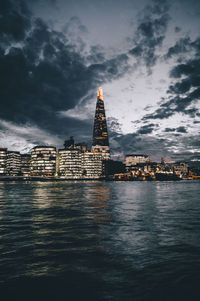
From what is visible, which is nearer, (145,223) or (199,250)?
(199,250)

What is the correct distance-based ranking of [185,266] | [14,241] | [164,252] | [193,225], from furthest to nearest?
[193,225], [14,241], [164,252], [185,266]

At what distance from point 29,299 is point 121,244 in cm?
701

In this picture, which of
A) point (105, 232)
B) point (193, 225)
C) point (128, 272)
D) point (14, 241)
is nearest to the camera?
point (128, 272)

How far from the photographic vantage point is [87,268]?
911 centimetres

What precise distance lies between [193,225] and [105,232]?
7962 millimetres

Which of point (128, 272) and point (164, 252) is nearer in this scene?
point (128, 272)

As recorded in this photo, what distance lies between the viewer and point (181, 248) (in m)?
12.1

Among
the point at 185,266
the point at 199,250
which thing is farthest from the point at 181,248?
the point at 185,266

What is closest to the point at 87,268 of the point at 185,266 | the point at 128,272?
the point at 128,272

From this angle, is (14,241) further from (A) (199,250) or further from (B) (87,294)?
(A) (199,250)

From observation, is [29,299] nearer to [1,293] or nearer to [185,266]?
[1,293]

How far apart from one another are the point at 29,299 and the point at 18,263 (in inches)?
132

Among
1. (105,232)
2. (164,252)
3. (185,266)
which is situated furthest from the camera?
(105,232)

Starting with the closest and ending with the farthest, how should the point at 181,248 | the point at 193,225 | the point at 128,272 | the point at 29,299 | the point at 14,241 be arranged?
the point at 29,299
the point at 128,272
the point at 181,248
the point at 14,241
the point at 193,225
